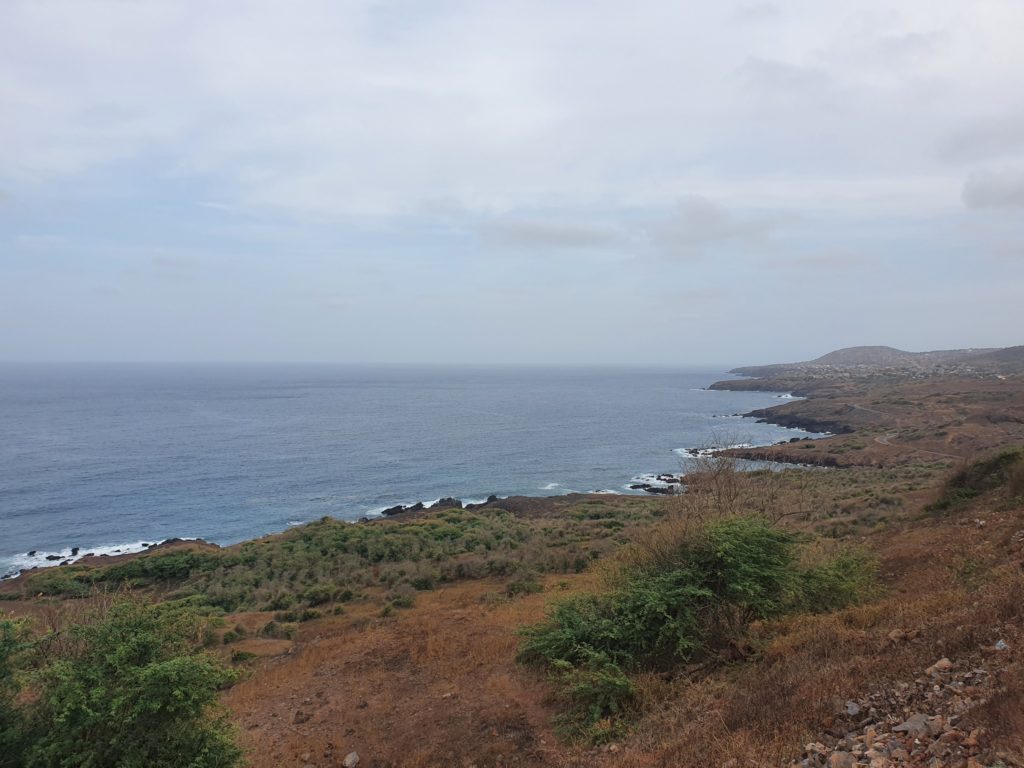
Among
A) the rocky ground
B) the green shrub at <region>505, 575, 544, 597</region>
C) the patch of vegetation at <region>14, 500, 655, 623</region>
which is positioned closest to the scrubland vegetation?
the green shrub at <region>505, 575, 544, 597</region>

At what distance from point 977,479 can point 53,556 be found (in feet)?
163

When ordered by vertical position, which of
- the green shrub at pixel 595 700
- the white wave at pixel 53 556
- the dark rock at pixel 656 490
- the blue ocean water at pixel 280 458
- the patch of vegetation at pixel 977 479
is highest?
the patch of vegetation at pixel 977 479

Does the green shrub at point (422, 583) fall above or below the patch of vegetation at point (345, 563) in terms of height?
above

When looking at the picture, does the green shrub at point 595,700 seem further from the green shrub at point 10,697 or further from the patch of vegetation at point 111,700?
the green shrub at point 10,697

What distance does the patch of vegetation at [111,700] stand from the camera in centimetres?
668

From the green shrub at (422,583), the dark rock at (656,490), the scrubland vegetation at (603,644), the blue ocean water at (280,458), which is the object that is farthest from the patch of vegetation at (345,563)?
the dark rock at (656,490)

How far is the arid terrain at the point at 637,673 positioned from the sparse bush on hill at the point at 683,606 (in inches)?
14.0

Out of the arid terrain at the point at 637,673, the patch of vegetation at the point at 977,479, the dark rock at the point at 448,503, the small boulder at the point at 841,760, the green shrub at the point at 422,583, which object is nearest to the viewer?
the small boulder at the point at 841,760

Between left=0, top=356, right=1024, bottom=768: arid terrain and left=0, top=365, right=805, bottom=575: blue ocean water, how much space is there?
1477cm

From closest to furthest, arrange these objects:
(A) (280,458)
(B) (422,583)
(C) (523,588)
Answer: (C) (523,588), (B) (422,583), (A) (280,458)

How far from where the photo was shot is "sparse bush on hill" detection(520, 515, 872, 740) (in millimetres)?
9781

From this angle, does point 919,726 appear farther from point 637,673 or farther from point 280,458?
point 280,458

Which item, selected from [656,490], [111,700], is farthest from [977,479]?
[656,490]

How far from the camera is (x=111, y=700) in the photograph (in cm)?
684
